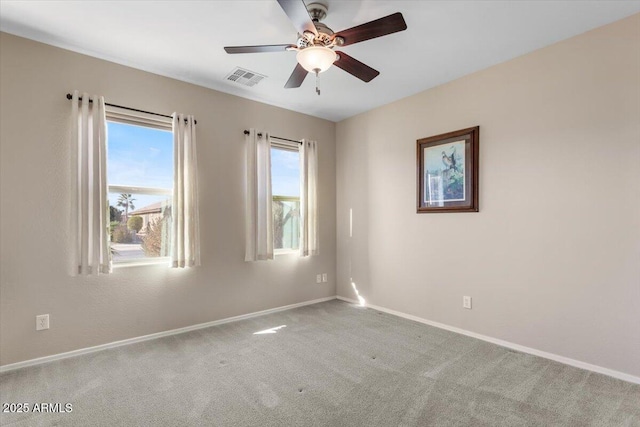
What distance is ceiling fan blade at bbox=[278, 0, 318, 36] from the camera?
1788mm

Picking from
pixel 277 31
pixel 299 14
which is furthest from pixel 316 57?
pixel 277 31

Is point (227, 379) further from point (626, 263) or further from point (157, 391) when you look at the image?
point (626, 263)

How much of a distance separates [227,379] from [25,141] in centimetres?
254

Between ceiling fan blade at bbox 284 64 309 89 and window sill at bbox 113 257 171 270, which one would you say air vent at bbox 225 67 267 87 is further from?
window sill at bbox 113 257 171 270

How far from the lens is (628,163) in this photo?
2.35m

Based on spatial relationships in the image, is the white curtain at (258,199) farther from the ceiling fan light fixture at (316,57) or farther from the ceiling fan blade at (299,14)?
the ceiling fan blade at (299,14)

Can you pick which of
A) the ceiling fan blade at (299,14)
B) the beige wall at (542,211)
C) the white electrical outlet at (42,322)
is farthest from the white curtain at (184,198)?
the beige wall at (542,211)

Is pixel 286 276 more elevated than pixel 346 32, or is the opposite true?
pixel 346 32

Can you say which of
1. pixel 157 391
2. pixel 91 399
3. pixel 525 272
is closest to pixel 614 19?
pixel 525 272

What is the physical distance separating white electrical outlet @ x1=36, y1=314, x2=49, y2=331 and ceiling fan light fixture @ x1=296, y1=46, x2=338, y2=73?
296 cm

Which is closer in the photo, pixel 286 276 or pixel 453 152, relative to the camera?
pixel 453 152

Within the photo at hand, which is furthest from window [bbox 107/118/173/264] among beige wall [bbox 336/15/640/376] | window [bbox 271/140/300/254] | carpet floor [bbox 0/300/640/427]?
beige wall [bbox 336/15/640/376]

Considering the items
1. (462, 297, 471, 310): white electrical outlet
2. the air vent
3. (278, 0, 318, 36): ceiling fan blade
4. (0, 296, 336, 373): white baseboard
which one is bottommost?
(0, 296, 336, 373): white baseboard

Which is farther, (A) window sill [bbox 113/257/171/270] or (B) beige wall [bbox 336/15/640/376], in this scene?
(A) window sill [bbox 113/257/171/270]
